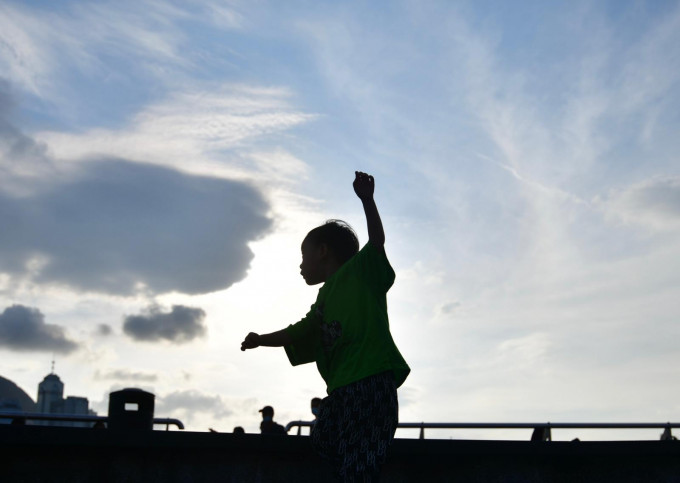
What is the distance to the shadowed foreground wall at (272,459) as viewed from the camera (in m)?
4.80

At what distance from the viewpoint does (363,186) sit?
4363 mm

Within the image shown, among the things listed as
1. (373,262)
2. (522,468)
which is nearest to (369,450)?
(373,262)

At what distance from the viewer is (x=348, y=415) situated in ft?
13.4

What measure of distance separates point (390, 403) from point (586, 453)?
2447 mm

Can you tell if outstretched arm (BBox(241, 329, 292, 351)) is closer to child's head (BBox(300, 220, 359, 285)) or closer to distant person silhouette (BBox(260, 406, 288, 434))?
child's head (BBox(300, 220, 359, 285))

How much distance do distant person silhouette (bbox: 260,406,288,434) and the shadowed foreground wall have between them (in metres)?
6.19

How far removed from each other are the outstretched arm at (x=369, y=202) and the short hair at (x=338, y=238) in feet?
1.26

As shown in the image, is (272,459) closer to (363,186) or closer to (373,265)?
(373,265)

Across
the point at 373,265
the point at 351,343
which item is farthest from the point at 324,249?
the point at 351,343

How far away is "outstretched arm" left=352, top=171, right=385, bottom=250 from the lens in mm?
4352

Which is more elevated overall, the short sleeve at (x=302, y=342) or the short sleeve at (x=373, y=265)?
the short sleeve at (x=373, y=265)

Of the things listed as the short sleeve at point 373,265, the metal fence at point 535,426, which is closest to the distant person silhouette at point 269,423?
the metal fence at point 535,426

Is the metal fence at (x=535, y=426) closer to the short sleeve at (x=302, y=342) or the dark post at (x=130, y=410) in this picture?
the dark post at (x=130, y=410)

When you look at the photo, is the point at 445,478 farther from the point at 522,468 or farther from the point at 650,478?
the point at 650,478
